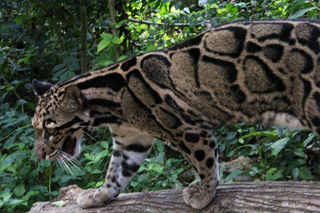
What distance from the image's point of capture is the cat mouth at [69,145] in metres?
3.71

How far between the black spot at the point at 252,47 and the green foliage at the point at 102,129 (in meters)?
0.78

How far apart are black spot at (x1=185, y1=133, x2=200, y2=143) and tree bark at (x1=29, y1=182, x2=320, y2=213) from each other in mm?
617

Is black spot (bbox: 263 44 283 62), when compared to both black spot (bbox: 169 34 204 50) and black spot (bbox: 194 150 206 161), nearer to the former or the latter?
black spot (bbox: 169 34 204 50)

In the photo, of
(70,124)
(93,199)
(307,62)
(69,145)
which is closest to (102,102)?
(70,124)

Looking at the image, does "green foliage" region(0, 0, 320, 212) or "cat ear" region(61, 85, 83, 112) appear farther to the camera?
"green foliage" region(0, 0, 320, 212)

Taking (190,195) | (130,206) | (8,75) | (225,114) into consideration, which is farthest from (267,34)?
(8,75)

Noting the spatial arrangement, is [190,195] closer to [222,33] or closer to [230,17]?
[222,33]

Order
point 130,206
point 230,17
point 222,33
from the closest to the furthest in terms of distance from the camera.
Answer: point 222,33, point 130,206, point 230,17

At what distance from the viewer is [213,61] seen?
3402 mm

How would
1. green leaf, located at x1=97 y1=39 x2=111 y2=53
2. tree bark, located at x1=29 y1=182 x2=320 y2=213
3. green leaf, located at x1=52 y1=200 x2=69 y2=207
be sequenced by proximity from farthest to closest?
green leaf, located at x1=97 y1=39 x2=111 y2=53 < green leaf, located at x1=52 y1=200 x2=69 y2=207 < tree bark, located at x1=29 y1=182 x2=320 y2=213

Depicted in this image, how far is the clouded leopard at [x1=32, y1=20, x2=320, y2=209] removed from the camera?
10.3 ft

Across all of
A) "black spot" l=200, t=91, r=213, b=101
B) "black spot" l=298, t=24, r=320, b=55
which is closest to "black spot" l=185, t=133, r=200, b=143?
"black spot" l=200, t=91, r=213, b=101

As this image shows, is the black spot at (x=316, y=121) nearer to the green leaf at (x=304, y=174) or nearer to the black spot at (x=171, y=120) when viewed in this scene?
the black spot at (x=171, y=120)

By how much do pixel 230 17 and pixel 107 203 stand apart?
3.20m
